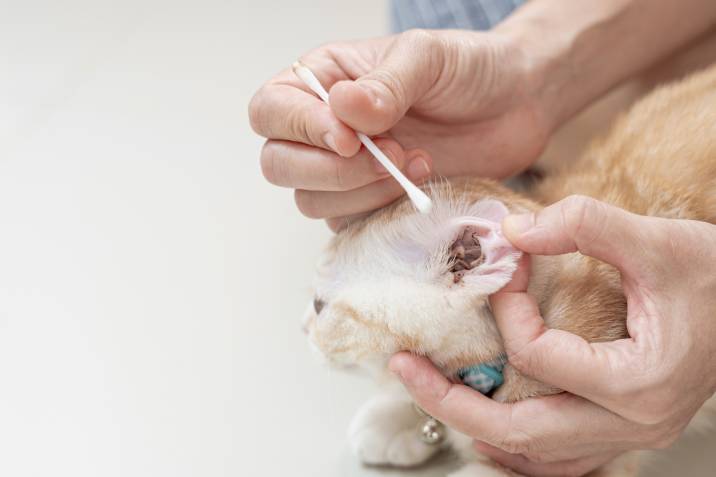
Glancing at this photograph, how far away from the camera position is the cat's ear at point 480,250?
88cm

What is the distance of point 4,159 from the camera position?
1851 millimetres

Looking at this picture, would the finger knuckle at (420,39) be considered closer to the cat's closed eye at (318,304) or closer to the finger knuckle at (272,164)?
the finger knuckle at (272,164)

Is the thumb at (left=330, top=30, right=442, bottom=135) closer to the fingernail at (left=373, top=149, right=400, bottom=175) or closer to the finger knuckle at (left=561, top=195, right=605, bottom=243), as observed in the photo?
the fingernail at (left=373, top=149, right=400, bottom=175)

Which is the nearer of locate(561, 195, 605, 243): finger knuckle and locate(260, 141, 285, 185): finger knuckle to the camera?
locate(561, 195, 605, 243): finger knuckle

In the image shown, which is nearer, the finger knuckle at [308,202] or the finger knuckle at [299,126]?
the finger knuckle at [299,126]

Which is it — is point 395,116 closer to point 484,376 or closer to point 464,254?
point 464,254

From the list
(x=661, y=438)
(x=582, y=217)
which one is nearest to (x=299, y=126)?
(x=582, y=217)

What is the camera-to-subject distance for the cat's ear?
88 centimetres

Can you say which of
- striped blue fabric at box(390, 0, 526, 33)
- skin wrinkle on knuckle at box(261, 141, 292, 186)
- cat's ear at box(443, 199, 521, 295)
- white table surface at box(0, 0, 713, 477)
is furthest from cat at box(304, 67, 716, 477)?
striped blue fabric at box(390, 0, 526, 33)

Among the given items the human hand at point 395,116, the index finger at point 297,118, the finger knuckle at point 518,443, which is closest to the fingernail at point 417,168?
the human hand at point 395,116

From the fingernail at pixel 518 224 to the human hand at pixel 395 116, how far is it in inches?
7.3

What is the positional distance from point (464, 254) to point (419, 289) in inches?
2.7

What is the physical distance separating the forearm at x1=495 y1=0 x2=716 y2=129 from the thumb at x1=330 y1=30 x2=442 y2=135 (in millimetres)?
366

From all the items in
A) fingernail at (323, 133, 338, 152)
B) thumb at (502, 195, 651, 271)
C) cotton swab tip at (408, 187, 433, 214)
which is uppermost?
fingernail at (323, 133, 338, 152)
